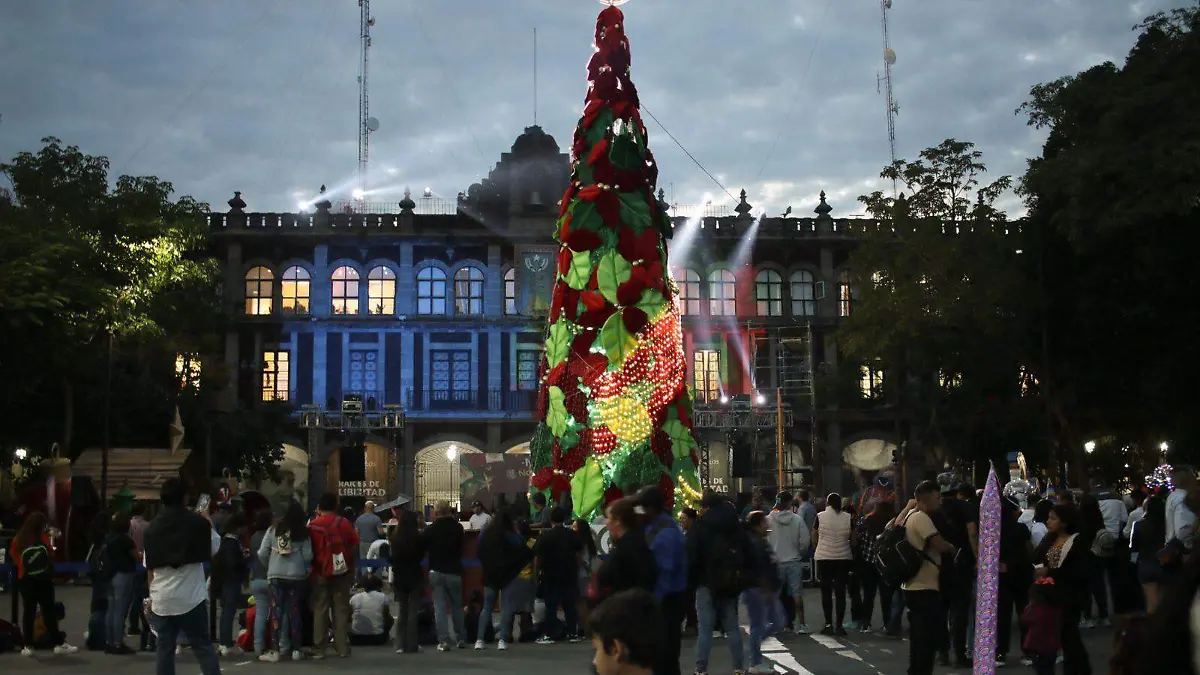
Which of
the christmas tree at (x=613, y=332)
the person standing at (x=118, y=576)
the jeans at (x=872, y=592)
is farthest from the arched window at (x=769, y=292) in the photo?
the person standing at (x=118, y=576)

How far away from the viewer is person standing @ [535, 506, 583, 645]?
14.0 meters

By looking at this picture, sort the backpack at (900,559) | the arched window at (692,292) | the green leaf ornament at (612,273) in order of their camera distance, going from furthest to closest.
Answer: the arched window at (692,292)
the green leaf ornament at (612,273)
the backpack at (900,559)

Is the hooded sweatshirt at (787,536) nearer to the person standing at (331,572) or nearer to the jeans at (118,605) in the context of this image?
the person standing at (331,572)

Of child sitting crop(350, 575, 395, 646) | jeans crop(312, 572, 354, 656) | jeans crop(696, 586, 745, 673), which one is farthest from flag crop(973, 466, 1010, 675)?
child sitting crop(350, 575, 395, 646)

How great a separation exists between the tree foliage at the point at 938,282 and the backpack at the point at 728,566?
68.6 feet

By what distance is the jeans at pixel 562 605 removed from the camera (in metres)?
14.2

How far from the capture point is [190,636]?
914 cm

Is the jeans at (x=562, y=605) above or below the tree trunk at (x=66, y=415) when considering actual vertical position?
below

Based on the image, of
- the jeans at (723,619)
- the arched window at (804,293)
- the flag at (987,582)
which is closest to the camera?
the flag at (987,582)

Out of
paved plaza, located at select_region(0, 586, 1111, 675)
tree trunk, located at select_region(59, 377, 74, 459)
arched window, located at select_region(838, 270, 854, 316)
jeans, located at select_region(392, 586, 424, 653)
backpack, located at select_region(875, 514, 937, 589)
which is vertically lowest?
paved plaza, located at select_region(0, 586, 1111, 675)

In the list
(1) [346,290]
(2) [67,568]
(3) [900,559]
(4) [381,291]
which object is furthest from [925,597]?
(1) [346,290]

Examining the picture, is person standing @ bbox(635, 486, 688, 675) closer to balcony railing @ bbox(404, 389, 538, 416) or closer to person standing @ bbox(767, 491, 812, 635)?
person standing @ bbox(767, 491, 812, 635)

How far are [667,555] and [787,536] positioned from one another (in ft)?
17.3

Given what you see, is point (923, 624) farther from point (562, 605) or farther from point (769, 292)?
point (769, 292)
